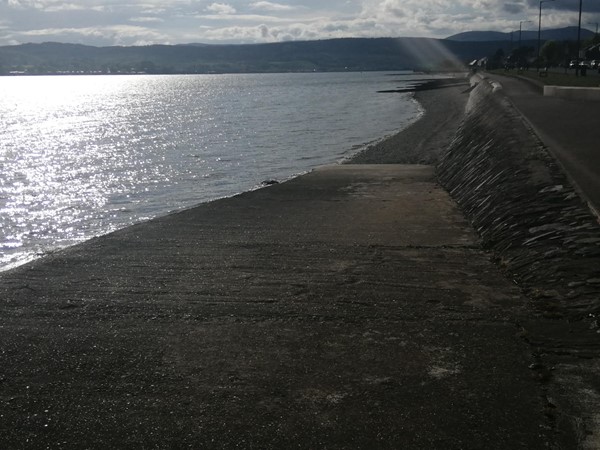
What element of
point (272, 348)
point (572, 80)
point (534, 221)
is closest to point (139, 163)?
point (534, 221)

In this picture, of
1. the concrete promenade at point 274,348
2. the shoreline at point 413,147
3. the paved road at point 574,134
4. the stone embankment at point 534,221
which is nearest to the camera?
the concrete promenade at point 274,348

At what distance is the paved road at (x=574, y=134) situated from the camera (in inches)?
427

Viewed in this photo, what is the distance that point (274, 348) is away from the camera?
6.62m

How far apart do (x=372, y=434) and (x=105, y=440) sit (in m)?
2.04

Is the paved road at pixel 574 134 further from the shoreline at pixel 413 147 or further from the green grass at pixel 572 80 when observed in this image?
the green grass at pixel 572 80

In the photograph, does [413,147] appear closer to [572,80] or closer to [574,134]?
[574,134]

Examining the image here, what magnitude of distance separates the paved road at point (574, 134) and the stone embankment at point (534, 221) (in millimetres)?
268

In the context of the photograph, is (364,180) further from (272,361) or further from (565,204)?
(272,361)

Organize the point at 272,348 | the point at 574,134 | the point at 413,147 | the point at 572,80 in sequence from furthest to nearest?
the point at 572,80, the point at 413,147, the point at 574,134, the point at 272,348

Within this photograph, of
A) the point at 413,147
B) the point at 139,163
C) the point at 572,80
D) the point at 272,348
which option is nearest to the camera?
the point at 272,348

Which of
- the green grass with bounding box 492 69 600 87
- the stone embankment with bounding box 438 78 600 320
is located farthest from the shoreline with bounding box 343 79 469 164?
the stone embankment with bounding box 438 78 600 320

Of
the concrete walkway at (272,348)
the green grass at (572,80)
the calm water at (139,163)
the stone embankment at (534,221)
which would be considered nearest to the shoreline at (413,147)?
the calm water at (139,163)

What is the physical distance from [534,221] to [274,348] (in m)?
5.07

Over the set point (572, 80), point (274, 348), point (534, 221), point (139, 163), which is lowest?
point (139, 163)
